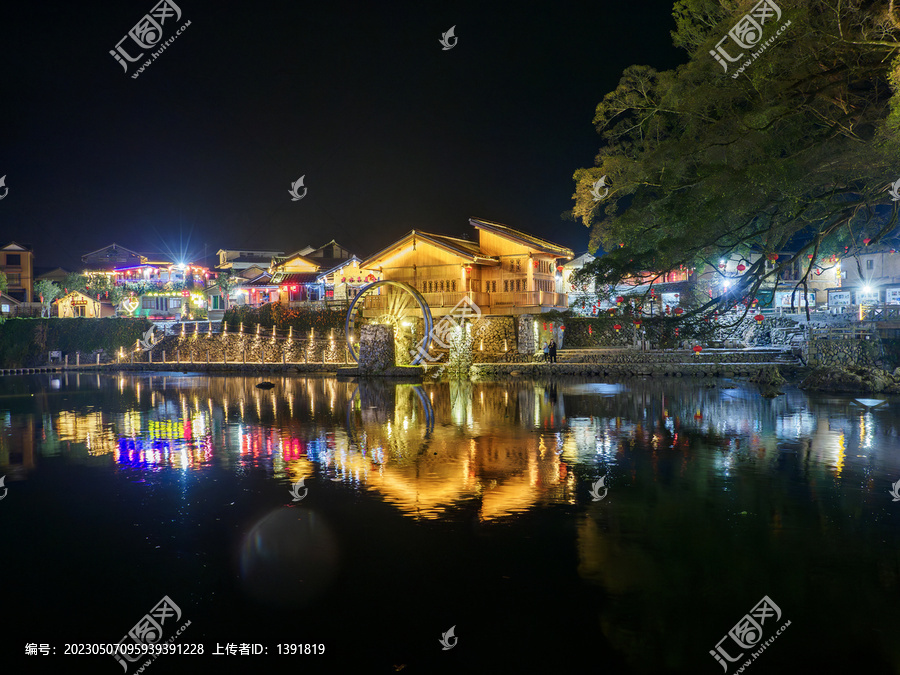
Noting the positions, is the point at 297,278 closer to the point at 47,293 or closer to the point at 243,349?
the point at 243,349

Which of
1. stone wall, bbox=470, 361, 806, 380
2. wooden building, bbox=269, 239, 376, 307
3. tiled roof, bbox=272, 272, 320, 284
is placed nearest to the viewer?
stone wall, bbox=470, 361, 806, 380

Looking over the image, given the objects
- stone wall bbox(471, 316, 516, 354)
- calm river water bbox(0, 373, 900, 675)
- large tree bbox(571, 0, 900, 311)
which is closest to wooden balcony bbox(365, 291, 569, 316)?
stone wall bbox(471, 316, 516, 354)

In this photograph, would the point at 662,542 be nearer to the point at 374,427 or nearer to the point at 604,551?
the point at 604,551

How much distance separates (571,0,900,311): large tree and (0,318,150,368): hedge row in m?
44.1

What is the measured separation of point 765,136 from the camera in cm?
1373

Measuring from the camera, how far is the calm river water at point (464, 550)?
18.6ft

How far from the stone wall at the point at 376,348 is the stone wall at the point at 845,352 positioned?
18702 millimetres

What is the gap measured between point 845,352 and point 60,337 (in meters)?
51.1

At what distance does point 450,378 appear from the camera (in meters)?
30.9

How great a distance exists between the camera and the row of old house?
36.4 meters

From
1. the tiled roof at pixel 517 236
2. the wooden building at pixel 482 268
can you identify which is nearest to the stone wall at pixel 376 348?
the wooden building at pixel 482 268

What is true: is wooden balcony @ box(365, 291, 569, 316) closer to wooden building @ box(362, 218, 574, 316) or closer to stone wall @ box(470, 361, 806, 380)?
wooden building @ box(362, 218, 574, 316)

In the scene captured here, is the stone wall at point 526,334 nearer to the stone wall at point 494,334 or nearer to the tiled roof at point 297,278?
the stone wall at point 494,334

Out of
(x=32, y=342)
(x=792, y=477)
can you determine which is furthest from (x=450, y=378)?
(x=32, y=342)
